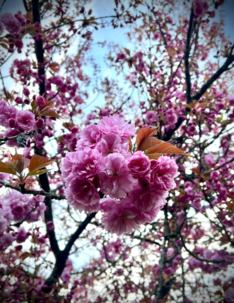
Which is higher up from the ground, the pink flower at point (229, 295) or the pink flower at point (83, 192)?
the pink flower at point (83, 192)

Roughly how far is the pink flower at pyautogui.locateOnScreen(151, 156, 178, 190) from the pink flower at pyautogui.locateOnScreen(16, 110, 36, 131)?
3.44ft

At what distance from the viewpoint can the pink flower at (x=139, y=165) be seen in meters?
0.70

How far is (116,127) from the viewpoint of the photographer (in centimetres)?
82

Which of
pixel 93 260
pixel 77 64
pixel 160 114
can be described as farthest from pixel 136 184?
pixel 93 260

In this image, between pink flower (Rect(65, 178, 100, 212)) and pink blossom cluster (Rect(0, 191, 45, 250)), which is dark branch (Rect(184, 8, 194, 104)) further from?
pink flower (Rect(65, 178, 100, 212))

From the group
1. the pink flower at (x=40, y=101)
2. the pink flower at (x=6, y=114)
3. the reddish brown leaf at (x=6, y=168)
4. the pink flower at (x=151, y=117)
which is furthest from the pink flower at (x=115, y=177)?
the pink flower at (x=151, y=117)

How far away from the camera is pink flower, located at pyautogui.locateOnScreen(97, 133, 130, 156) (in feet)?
2.50

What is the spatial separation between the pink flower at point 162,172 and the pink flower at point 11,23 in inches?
96.1

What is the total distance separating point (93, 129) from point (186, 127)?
92.9 inches

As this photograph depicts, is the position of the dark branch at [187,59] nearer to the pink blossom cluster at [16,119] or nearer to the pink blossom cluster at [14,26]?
the pink blossom cluster at [14,26]

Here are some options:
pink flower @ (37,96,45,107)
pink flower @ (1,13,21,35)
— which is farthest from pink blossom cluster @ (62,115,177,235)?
pink flower @ (1,13,21,35)

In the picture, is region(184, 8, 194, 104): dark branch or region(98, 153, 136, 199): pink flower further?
region(184, 8, 194, 104): dark branch

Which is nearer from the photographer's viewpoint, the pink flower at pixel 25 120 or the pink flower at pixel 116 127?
the pink flower at pixel 116 127

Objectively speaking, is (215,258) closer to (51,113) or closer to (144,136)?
(144,136)
